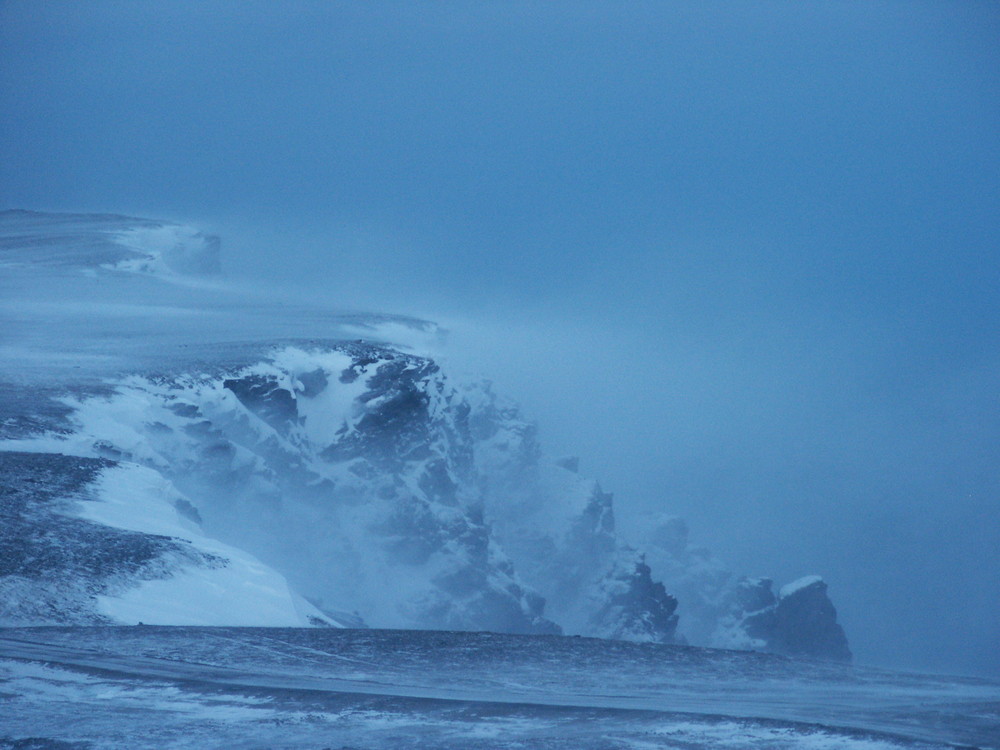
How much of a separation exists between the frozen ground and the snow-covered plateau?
49 mm

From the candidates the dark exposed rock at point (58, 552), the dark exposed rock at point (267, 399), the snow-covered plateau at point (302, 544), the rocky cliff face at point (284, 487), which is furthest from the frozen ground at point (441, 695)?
the dark exposed rock at point (267, 399)

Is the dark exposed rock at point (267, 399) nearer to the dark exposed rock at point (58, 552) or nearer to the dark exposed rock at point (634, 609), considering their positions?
the dark exposed rock at point (58, 552)

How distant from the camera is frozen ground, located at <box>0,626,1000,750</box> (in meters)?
7.73

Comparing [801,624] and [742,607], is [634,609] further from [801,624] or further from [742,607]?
[742,607]

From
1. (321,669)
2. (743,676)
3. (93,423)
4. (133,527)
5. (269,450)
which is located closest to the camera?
(321,669)

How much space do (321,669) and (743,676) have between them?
4761 millimetres

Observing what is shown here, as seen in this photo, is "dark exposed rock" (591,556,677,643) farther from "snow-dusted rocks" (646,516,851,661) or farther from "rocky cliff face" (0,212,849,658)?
"snow-dusted rocks" (646,516,851,661)

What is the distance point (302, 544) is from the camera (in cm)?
2956

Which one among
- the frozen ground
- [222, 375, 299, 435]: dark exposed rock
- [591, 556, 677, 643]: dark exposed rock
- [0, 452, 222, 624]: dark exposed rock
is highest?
[222, 375, 299, 435]: dark exposed rock

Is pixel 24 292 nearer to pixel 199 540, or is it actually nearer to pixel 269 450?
pixel 269 450

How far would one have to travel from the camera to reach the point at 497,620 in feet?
117

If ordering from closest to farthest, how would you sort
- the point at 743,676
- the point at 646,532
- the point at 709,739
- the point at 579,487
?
1. the point at 709,739
2. the point at 743,676
3. the point at 579,487
4. the point at 646,532

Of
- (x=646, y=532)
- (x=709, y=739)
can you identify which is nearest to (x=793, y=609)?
(x=646, y=532)

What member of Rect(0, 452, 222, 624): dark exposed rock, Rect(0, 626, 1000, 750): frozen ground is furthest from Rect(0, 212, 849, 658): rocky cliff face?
Rect(0, 626, 1000, 750): frozen ground
